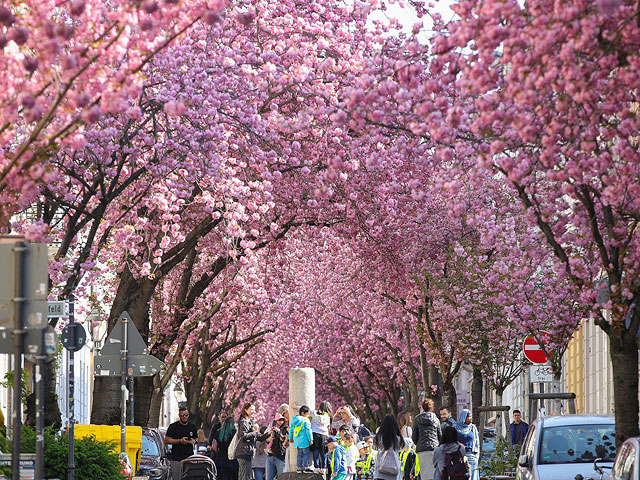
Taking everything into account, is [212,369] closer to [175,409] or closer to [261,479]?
[261,479]

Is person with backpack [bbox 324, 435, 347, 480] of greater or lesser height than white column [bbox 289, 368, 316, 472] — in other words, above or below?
below

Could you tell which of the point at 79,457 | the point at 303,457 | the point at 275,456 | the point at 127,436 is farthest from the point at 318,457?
the point at 79,457

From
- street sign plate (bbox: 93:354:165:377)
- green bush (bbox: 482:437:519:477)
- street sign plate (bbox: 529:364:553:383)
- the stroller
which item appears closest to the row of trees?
street sign plate (bbox: 529:364:553:383)

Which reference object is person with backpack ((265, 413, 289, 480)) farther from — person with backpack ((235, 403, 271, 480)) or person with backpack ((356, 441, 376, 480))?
person with backpack ((356, 441, 376, 480))

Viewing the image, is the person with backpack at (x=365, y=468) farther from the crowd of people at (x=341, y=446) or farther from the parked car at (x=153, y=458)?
the parked car at (x=153, y=458)

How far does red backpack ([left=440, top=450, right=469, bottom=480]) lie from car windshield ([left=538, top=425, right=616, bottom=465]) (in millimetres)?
2106

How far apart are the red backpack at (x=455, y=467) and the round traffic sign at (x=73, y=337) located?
16.5 feet

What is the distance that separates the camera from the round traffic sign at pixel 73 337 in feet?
61.5

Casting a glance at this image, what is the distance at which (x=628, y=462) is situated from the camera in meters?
12.0

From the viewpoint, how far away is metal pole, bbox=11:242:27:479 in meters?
9.97

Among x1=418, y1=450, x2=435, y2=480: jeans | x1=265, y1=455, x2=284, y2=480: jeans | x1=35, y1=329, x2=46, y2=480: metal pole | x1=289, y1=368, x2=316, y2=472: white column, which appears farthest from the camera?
x1=289, y1=368, x2=316, y2=472: white column

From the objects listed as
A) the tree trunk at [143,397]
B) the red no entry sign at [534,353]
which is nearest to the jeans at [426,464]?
the red no entry sign at [534,353]

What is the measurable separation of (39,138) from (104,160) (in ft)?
25.7

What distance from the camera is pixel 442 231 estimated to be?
32938 mm
